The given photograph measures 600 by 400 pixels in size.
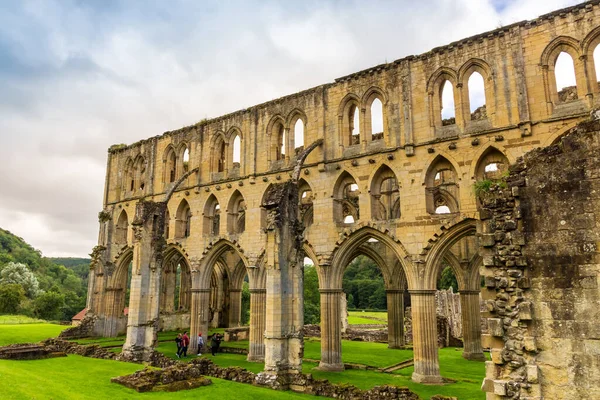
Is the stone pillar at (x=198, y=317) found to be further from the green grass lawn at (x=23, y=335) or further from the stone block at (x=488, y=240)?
the stone block at (x=488, y=240)

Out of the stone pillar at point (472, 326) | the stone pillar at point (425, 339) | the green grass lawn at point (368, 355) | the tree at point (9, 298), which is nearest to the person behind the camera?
the stone pillar at point (425, 339)

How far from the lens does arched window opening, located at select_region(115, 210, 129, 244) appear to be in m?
29.4

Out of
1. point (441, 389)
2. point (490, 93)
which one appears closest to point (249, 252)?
point (441, 389)

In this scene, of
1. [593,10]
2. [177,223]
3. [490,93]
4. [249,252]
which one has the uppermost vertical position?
[593,10]

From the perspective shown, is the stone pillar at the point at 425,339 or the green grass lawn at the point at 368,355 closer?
the stone pillar at the point at 425,339

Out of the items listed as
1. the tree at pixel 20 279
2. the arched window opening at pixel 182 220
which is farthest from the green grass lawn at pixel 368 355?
the tree at pixel 20 279

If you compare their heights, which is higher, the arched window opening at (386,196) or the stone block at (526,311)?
the arched window opening at (386,196)

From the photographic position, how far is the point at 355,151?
19.8 meters

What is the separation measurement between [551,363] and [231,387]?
972cm

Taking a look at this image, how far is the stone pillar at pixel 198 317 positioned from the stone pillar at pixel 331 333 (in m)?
7.46

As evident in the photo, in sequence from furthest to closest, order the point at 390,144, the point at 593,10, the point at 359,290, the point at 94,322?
the point at 359,290 → the point at 94,322 → the point at 390,144 → the point at 593,10

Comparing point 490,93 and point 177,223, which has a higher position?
point 490,93

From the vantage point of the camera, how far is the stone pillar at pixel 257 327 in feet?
68.4

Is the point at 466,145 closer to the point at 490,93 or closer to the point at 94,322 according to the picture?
the point at 490,93
